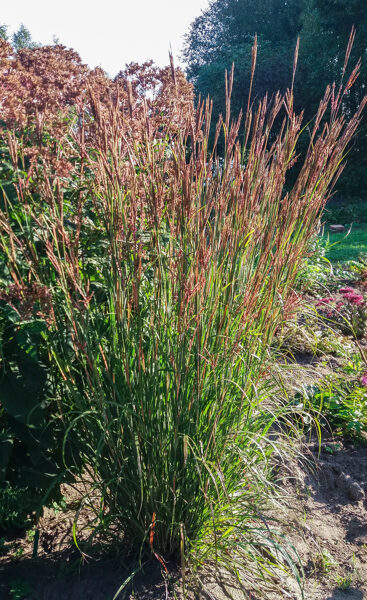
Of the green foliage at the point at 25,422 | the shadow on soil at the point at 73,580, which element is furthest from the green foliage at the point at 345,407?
the green foliage at the point at 25,422

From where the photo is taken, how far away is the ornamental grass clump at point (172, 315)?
185 cm

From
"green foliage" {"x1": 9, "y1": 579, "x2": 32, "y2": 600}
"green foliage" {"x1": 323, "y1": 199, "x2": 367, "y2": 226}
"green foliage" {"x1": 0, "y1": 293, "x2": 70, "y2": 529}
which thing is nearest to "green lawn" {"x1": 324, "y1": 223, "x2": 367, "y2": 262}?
"green foliage" {"x1": 323, "y1": 199, "x2": 367, "y2": 226}

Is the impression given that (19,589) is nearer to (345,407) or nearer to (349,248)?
(345,407)

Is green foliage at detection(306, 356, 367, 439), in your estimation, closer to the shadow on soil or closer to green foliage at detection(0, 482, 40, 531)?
the shadow on soil

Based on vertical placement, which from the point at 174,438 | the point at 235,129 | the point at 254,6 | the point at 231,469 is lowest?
the point at 231,469

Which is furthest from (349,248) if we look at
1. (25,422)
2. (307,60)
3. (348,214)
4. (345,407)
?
(307,60)

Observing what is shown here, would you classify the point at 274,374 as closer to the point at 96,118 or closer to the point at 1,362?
the point at 1,362

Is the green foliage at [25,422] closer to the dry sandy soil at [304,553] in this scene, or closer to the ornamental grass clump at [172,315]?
the ornamental grass clump at [172,315]

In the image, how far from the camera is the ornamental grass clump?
1.85 metres

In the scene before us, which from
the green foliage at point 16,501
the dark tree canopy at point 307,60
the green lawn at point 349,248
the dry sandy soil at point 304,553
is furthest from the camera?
the dark tree canopy at point 307,60

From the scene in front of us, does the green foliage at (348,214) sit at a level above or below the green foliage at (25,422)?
below

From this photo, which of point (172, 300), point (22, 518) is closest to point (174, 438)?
point (172, 300)

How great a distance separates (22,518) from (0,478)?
47cm

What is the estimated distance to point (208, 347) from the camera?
6.79ft
